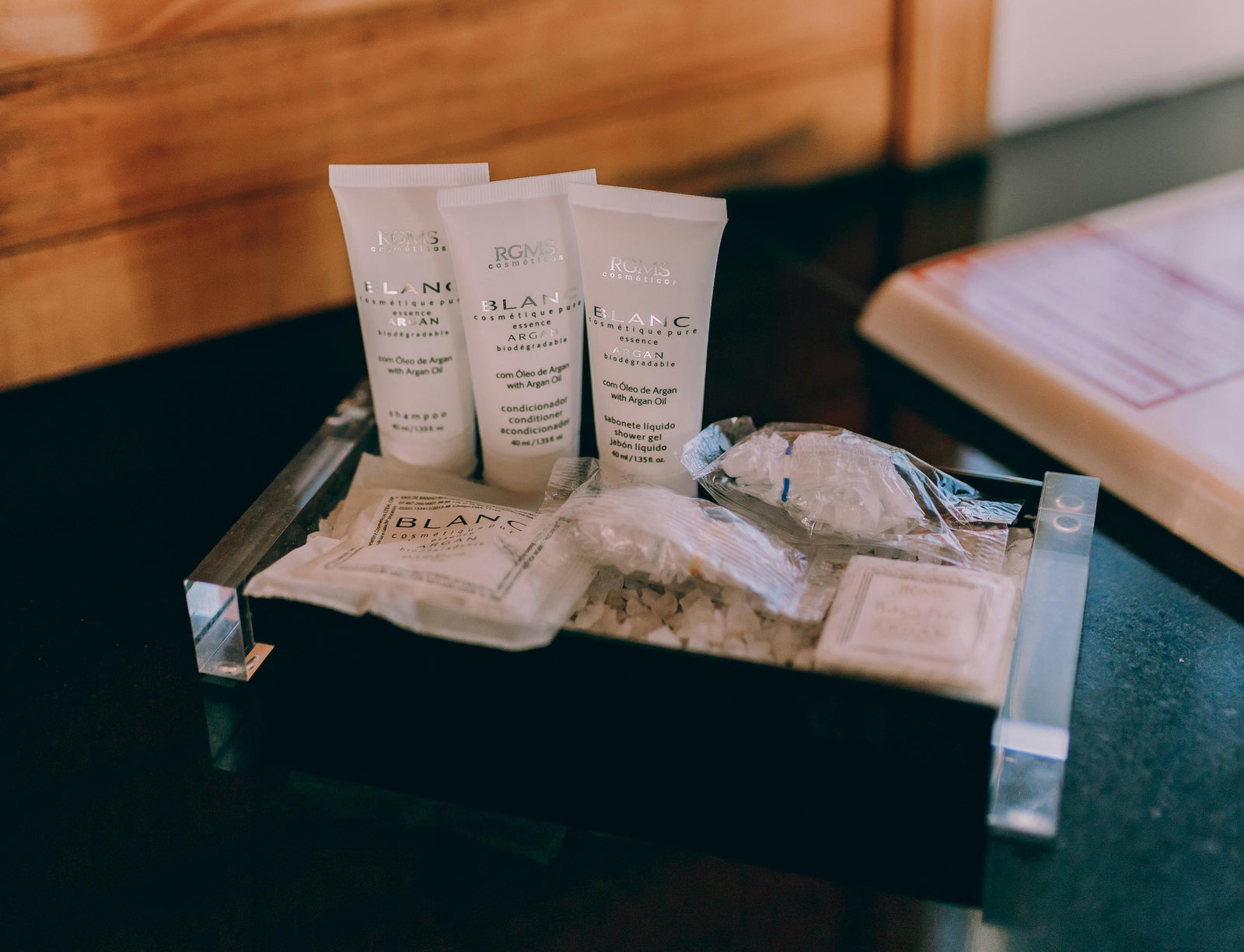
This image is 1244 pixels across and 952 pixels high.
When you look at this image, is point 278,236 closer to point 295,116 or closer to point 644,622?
point 295,116

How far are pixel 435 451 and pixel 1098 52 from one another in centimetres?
82

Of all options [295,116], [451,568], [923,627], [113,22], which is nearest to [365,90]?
[295,116]

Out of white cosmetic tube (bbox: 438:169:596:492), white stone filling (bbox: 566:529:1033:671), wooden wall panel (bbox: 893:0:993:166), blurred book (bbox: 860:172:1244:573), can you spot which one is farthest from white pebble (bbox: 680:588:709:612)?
wooden wall panel (bbox: 893:0:993:166)

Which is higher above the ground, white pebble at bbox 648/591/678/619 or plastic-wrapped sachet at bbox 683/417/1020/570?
plastic-wrapped sachet at bbox 683/417/1020/570

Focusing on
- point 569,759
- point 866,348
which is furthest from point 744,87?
point 569,759

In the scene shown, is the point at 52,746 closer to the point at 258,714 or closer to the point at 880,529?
the point at 258,714

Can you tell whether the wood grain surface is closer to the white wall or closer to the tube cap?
the white wall

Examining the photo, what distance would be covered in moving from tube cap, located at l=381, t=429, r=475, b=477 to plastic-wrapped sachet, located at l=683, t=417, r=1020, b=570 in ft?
0.41

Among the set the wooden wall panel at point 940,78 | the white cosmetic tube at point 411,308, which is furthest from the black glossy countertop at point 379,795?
the wooden wall panel at point 940,78

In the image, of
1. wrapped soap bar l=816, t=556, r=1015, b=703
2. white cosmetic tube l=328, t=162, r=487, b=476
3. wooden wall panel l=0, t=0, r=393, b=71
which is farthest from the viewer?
wooden wall panel l=0, t=0, r=393, b=71

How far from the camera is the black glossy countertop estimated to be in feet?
1.26

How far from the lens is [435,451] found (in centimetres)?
55

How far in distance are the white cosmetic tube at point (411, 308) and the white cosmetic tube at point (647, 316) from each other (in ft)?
0.22

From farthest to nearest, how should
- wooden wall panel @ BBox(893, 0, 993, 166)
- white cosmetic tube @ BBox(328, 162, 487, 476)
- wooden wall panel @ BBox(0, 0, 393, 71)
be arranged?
1. wooden wall panel @ BBox(893, 0, 993, 166)
2. wooden wall panel @ BBox(0, 0, 393, 71)
3. white cosmetic tube @ BBox(328, 162, 487, 476)
